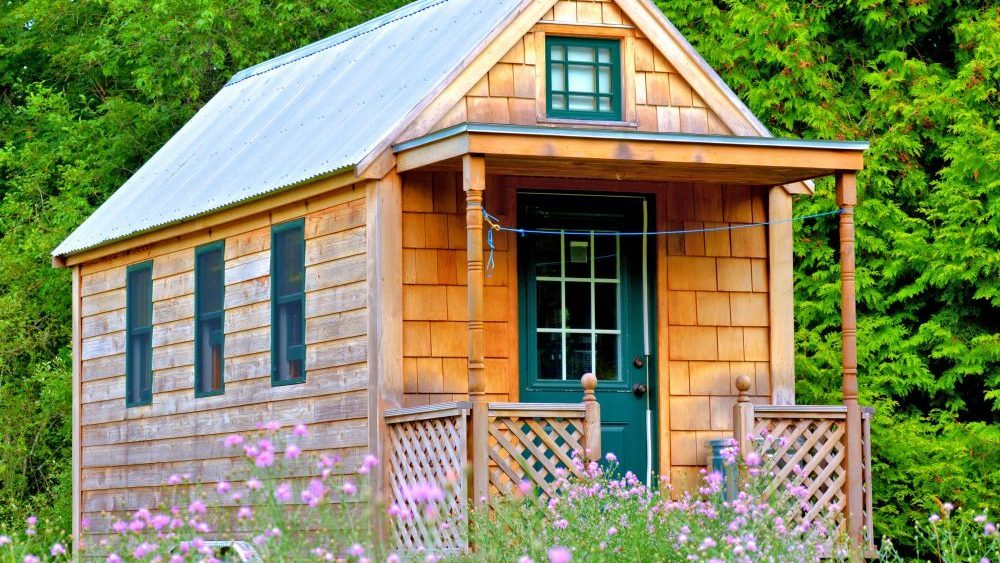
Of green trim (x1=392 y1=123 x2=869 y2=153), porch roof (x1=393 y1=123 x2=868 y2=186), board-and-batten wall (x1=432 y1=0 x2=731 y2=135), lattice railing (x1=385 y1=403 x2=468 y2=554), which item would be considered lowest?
lattice railing (x1=385 y1=403 x2=468 y2=554)

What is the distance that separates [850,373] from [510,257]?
2.79 m

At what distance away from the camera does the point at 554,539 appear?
28.2 feet

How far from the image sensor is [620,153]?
1210cm

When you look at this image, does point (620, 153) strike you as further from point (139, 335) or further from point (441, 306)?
point (139, 335)

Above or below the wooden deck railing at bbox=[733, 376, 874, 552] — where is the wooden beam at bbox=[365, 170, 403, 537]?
above

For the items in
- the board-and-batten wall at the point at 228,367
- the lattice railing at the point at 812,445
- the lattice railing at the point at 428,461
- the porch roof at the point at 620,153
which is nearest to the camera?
the lattice railing at the point at 428,461

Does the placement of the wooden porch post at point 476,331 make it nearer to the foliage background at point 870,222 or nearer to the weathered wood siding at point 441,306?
the weathered wood siding at point 441,306

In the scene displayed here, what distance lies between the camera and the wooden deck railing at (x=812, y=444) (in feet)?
41.0

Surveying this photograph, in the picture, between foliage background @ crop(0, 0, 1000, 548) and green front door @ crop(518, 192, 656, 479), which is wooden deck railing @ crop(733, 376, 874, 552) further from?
foliage background @ crop(0, 0, 1000, 548)

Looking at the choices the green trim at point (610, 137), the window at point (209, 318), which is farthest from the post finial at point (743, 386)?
the window at point (209, 318)

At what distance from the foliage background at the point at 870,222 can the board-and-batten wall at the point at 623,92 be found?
11.8ft

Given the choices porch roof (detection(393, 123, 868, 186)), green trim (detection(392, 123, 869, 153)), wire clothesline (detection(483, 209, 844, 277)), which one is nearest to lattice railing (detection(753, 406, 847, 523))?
wire clothesline (detection(483, 209, 844, 277))

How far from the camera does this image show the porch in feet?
38.3

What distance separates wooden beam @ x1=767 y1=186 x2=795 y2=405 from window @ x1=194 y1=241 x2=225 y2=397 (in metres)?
4.77
